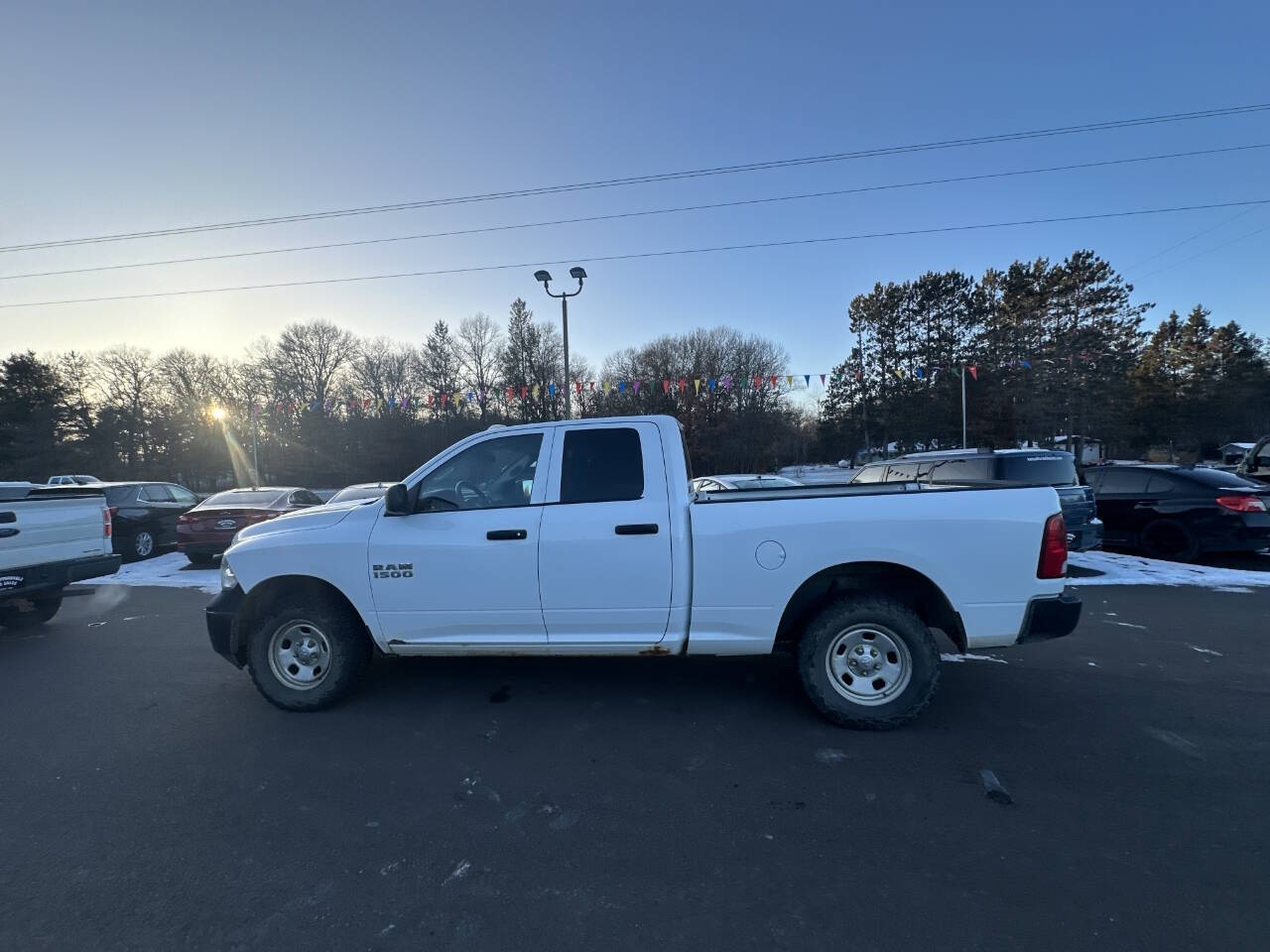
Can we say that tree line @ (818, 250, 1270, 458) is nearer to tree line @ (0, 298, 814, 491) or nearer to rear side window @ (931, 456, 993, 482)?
tree line @ (0, 298, 814, 491)

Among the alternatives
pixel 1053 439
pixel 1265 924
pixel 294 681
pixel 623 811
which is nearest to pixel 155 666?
pixel 294 681

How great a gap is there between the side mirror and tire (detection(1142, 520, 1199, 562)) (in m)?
11.4

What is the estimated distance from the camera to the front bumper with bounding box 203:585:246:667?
4.28 meters

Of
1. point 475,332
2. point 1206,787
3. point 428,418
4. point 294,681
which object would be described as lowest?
point 1206,787

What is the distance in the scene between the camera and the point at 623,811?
2982mm

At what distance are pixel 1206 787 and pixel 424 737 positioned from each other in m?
4.38

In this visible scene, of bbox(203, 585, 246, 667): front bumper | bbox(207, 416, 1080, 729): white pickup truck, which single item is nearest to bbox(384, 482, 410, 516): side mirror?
bbox(207, 416, 1080, 729): white pickup truck

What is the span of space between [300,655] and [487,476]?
6.31 ft

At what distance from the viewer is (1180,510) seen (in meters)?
9.27

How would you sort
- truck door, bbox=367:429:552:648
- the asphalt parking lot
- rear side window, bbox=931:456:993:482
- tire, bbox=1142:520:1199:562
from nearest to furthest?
1. the asphalt parking lot
2. truck door, bbox=367:429:552:648
3. rear side window, bbox=931:456:993:482
4. tire, bbox=1142:520:1199:562

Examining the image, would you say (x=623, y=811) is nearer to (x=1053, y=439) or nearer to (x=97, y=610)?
(x=97, y=610)

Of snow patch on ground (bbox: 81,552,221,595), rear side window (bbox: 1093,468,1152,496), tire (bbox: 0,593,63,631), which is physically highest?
rear side window (bbox: 1093,468,1152,496)

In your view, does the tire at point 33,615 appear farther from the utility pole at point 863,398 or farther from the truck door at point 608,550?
the utility pole at point 863,398

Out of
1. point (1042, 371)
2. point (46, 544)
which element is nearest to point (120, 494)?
point (46, 544)
